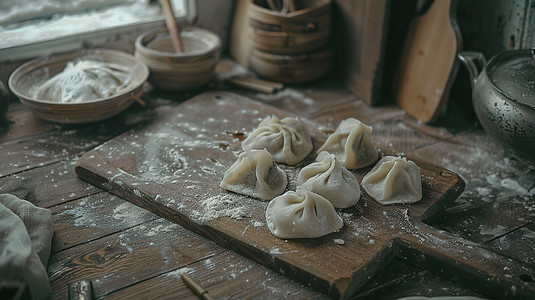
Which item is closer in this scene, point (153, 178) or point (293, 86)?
point (153, 178)

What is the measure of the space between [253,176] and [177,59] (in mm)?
874

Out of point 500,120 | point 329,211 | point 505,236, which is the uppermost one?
point 500,120

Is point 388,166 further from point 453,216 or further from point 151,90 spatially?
point 151,90

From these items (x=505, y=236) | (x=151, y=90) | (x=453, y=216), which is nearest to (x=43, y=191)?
(x=151, y=90)

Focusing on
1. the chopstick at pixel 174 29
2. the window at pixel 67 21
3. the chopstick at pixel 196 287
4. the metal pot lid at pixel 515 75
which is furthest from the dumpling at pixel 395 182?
the window at pixel 67 21

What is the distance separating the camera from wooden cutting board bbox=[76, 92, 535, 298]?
51.6 inches

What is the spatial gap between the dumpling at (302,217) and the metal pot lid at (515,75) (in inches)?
27.7

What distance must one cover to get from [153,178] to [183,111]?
0.53 metres

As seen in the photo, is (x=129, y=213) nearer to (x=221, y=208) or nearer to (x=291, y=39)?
(x=221, y=208)

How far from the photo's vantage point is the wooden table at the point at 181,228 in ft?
4.41

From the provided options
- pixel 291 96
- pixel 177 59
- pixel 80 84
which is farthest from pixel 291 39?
pixel 80 84

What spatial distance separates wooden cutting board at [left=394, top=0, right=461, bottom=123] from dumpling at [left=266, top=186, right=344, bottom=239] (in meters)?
0.95

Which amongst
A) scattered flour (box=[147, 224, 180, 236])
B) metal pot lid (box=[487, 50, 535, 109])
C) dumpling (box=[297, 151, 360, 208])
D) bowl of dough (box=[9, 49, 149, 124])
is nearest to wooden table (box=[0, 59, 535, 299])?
scattered flour (box=[147, 224, 180, 236])

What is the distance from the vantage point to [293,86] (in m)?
2.54
